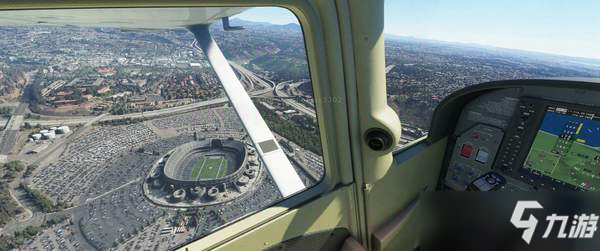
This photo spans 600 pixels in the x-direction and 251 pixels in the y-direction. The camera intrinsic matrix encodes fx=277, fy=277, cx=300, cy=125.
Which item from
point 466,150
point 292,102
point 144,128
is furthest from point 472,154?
point 144,128

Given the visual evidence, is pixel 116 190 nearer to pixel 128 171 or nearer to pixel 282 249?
pixel 128 171

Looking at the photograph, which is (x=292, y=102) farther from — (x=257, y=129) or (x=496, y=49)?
(x=496, y=49)

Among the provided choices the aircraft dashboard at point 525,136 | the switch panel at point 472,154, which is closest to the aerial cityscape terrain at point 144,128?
the aircraft dashboard at point 525,136

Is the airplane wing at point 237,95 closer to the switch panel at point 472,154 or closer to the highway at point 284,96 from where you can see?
the highway at point 284,96

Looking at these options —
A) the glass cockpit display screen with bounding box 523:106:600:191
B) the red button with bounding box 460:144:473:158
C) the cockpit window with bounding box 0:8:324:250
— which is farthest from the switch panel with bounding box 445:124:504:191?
the cockpit window with bounding box 0:8:324:250

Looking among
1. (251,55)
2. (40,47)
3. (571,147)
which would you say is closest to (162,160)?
(40,47)

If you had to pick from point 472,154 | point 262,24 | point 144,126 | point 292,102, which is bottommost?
point 472,154
